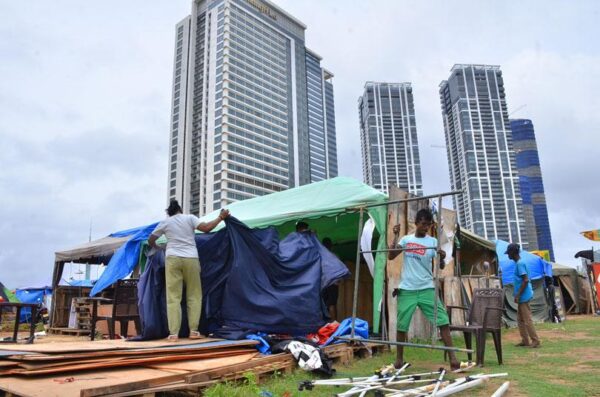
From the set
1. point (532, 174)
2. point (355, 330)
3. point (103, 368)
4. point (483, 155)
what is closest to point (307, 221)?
point (355, 330)

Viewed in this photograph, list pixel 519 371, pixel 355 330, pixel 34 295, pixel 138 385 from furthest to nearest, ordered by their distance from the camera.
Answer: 1. pixel 34 295
2. pixel 355 330
3. pixel 519 371
4. pixel 138 385

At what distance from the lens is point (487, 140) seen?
58906 millimetres

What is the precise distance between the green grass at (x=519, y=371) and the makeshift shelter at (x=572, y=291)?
1415 centimetres

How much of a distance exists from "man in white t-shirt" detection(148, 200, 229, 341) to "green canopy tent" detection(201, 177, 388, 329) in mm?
2092

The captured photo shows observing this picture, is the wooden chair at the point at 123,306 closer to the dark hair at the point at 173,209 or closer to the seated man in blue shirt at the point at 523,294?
the dark hair at the point at 173,209

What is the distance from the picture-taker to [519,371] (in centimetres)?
489

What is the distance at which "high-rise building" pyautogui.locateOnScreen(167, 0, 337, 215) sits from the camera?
249ft

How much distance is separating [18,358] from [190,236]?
2.66m

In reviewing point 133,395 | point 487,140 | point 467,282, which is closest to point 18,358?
point 133,395

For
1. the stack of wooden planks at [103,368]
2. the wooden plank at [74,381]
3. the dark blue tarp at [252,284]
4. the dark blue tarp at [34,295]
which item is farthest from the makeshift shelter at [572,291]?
the dark blue tarp at [34,295]

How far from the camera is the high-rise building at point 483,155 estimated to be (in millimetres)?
56969

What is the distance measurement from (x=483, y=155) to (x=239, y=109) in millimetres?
41986

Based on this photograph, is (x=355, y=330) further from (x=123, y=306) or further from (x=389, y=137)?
(x=389, y=137)

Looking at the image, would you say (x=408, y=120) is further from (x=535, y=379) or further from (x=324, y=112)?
(x=535, y=379)
